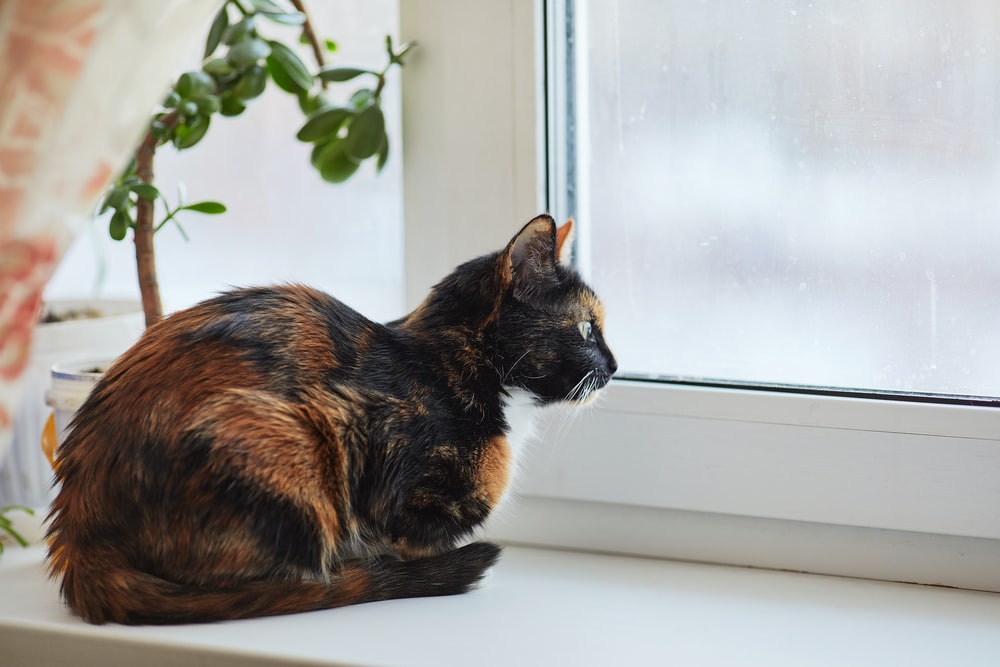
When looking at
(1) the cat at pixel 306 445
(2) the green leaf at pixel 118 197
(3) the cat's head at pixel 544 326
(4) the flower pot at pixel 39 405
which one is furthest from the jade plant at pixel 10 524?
(3) the cat's head at pixel 544 326

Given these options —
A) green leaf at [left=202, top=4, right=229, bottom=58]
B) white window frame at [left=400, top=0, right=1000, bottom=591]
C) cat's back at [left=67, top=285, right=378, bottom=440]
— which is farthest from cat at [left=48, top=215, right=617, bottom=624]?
green leaf at [left=202, top=4, right=229, bottom=58]

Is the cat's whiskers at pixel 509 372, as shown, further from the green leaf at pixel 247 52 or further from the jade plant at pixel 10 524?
the jade plant at pixel 10 524

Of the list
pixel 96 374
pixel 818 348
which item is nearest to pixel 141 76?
pixel 96 374

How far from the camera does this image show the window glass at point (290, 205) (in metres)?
1.24

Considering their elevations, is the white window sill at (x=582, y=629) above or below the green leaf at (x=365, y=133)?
below

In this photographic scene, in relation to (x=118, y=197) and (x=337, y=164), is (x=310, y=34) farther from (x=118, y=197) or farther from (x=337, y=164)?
(x=118, y=197)

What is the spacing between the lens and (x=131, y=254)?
1.49 metres

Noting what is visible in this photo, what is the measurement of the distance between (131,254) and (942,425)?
3.74 feet

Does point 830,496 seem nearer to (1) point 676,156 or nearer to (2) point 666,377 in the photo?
(2) point 666,377

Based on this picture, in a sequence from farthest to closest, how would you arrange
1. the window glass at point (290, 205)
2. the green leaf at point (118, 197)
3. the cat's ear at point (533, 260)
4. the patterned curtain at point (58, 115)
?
the window glass at point (290, 205) < the green leaf at point (118, 197) < the cat's ear at point (533, 260) < the patterned curtain at point (58, 115)

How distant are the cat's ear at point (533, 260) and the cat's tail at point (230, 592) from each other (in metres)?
0.25

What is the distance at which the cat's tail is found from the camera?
773 mm

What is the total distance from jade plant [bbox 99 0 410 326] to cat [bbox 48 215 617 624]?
0.23m

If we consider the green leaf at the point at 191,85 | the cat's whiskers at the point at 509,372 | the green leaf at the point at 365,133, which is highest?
the green leaf at the point at 191,85
